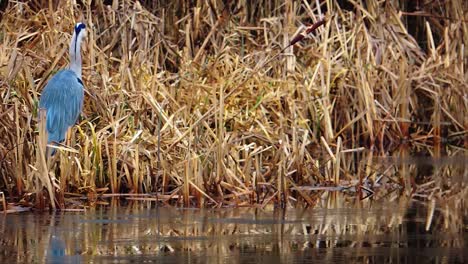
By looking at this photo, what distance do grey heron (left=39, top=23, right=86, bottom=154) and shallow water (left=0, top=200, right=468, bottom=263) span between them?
123cm

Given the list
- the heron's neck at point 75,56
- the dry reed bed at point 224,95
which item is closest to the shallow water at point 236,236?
the dry reed bed at point 224,95

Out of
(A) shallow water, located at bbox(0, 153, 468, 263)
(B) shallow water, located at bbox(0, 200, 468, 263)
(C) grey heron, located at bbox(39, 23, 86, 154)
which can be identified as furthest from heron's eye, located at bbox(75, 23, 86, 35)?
(B) shallow water, located at bbox(0, 200, 468, 263)

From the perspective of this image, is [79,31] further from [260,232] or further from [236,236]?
[236,236]

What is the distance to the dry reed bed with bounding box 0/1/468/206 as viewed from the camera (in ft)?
27.7

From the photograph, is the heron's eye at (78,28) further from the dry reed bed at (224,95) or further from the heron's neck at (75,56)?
the dry reed bed at (224,95)

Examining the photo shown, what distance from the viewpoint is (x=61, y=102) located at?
29.9 feet

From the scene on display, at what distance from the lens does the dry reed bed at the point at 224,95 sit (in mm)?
8430

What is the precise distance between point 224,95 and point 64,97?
2022mm

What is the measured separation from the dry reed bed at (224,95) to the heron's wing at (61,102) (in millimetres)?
130

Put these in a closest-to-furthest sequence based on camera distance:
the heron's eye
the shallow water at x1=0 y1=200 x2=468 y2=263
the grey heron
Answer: the shallow water at x1=0 y1=200 x2=468 y2=263 → the grey heron → the heron's eye

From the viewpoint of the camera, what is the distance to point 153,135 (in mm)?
9375

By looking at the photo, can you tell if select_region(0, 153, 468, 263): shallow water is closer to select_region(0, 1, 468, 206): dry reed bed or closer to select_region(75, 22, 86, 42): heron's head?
select_region(0, 1, 468, 206): dry reed bed

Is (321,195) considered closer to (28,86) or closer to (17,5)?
(28,86)

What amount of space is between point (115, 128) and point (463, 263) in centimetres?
363
